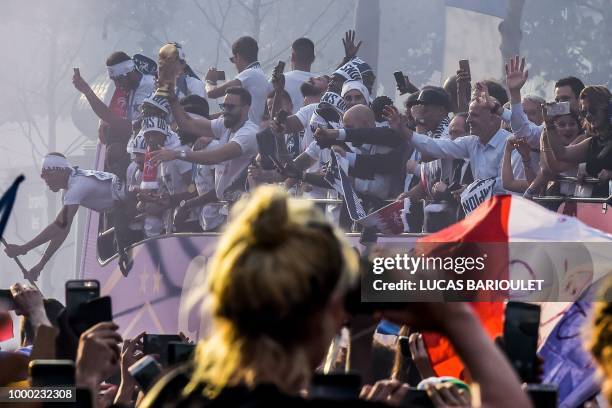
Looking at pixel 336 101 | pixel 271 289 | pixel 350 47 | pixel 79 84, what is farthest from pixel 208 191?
pixel 271 289

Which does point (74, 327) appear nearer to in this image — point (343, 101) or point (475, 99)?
point (475, 99)

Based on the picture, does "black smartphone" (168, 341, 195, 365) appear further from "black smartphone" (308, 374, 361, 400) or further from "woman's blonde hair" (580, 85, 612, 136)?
"woman's blonde hair" (580, 85, 612, 136)

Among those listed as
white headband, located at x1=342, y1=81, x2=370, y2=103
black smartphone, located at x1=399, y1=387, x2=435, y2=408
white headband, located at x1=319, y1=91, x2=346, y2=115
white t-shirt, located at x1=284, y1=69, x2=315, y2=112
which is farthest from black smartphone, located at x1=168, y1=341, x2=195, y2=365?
white t-shirt, located at x1=284, y1=69, x2=315, y2=112

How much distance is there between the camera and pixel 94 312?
11.2 ft

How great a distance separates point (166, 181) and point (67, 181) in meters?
1.58

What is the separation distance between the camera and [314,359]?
221 centimetres

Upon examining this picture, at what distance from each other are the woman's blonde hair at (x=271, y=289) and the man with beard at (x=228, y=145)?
8.87 meters

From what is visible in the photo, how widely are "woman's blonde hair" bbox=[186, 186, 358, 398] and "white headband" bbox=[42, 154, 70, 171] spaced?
35.5ft

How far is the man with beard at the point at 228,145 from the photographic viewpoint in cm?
1110

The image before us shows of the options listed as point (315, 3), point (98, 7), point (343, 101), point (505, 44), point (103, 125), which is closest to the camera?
point (343, 101)

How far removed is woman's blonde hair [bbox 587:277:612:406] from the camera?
8.45 ft

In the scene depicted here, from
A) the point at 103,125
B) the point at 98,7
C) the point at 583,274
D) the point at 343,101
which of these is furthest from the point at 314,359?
the point at 98,7

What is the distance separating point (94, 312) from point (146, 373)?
0.20 meters

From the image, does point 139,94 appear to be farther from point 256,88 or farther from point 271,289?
point 271,289
